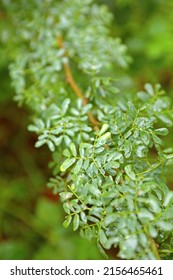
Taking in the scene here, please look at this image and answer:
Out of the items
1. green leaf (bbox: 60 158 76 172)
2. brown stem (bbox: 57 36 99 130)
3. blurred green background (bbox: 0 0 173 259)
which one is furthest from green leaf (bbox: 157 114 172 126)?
blurred green background (bbox: 0 0 173 259)

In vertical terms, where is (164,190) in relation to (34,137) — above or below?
below

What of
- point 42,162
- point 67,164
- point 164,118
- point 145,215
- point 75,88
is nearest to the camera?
point 145,215

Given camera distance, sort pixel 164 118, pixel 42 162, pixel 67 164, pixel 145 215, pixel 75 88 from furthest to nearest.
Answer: pixel 42 162 → pixel 75 88 → pixel 164 118 → pixel 67 164 → pixel 145 215

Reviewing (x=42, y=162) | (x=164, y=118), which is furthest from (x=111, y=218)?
(x=42, y=162)

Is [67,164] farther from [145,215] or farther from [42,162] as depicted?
[42,162]

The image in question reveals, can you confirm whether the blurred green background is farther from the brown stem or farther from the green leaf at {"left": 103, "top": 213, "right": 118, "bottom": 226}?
the green leaf at {"left": 103, "top": 213, "right": 118, "bottom": 226}

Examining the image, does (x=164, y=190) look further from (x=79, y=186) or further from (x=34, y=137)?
(x=34, y=137)

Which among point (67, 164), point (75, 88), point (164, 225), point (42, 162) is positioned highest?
point (42, 162)
